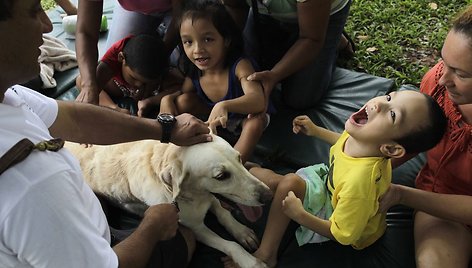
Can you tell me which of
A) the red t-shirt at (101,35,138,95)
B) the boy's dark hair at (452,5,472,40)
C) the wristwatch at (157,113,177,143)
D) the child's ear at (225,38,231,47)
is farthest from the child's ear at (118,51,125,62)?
the boy's dark hair at (452,5,472,40)

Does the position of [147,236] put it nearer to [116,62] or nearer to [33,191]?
[33,191]

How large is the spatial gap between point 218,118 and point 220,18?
607mm

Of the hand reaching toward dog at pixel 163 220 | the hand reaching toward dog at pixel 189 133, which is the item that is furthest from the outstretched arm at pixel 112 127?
the hand reaching toward dog at pixel 163 220

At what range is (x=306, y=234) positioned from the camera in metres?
2.15

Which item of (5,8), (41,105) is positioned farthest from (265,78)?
(5,8)

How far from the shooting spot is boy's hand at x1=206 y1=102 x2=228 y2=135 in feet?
7.63

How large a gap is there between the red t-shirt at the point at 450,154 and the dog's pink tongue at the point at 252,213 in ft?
2.76

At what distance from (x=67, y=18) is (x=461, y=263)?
11.4 feet

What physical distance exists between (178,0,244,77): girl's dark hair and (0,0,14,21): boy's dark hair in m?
1.50

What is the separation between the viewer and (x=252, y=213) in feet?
7.63

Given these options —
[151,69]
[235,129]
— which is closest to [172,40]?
[151,69]

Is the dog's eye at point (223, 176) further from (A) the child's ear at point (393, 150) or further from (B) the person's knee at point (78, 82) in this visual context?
(B) the person's knee at point (78, 82)

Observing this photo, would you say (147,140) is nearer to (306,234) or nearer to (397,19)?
(306,234)

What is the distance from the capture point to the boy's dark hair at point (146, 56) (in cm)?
272
